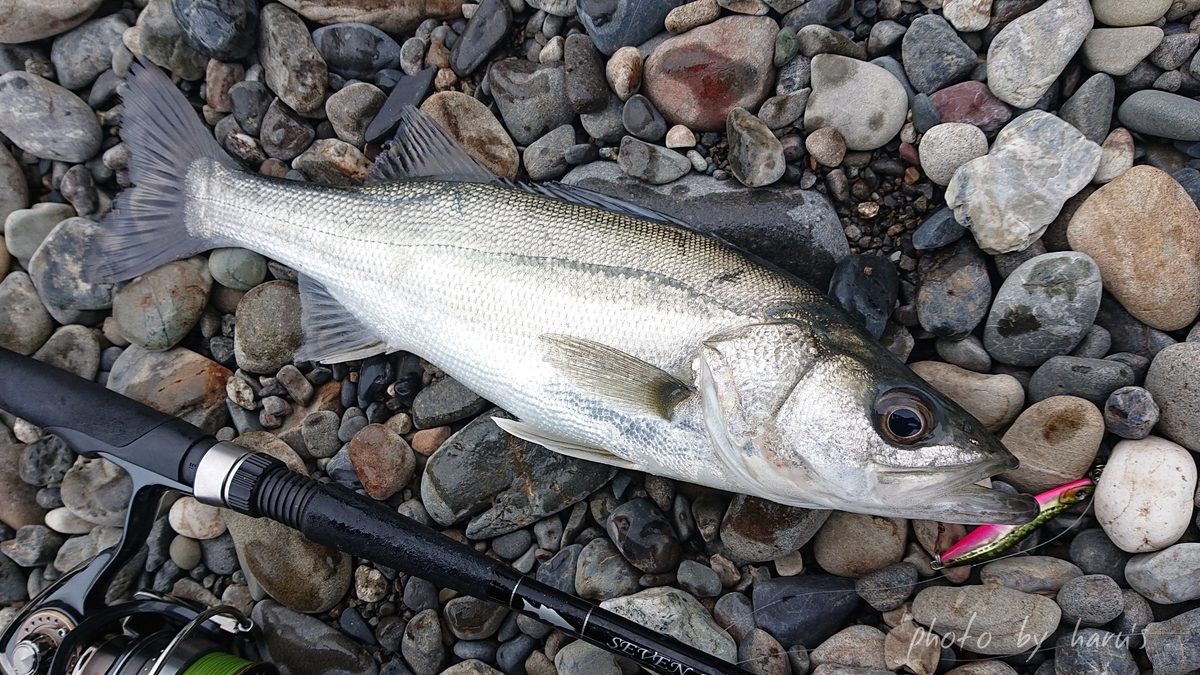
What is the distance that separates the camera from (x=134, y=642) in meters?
2.15

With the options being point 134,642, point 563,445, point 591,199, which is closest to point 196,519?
point 134,642

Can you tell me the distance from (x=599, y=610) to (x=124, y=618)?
1.78 metres

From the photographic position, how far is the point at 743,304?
2.07 metres

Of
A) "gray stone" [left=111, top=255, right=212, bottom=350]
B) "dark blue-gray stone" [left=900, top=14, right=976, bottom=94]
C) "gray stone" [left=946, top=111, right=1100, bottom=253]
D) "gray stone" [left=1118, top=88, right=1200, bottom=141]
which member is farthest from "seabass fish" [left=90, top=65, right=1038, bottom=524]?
"gray stone" [left=1118, top=88, right=1200, bottom=141]

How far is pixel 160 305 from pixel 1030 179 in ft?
12.3

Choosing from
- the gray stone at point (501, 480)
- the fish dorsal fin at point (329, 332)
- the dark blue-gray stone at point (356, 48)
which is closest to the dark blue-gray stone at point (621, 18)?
the dark blue-gray stone at point (356, 48)

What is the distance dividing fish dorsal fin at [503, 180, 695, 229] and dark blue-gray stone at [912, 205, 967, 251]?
952mm

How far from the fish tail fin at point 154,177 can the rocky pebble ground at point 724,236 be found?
0.15m

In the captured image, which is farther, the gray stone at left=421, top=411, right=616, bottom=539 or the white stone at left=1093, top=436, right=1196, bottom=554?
the gray stone at left=421, top=411, right=616, bottom=539

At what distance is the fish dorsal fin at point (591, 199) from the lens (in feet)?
7.93

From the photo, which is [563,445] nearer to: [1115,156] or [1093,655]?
[1093,655]

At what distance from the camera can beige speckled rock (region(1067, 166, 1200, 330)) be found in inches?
89.3

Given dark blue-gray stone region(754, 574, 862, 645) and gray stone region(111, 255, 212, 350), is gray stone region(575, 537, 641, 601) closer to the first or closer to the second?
dark blue-gray stone region(754, 574, 862, 645)

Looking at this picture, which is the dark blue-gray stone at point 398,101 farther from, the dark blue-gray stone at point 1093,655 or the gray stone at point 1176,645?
the gray stone at point 1176,645
